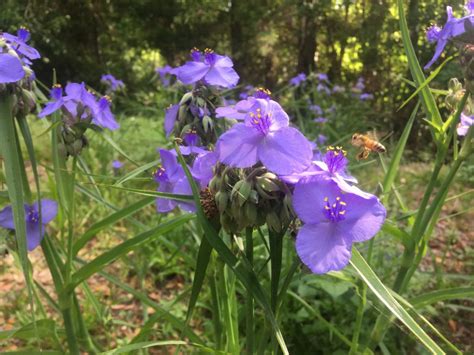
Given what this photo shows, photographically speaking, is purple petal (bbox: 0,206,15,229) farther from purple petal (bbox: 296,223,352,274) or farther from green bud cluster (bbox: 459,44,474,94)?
green bud cluster (bbox: 459,44,474,94)

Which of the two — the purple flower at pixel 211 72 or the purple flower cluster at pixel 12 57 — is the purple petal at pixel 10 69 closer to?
the purple flower cluster at pixel 12 57

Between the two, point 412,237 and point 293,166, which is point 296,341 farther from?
point 293,166

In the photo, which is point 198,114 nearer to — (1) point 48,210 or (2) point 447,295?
(1) point 48,210

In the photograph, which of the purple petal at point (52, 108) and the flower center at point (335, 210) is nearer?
the flower center at point (335, 210)

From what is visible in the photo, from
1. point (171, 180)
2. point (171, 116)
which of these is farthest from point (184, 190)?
point (171, 116)

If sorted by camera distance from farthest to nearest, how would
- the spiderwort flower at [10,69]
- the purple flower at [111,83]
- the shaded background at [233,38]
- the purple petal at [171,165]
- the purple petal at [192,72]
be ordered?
the shaded background at [233,38]
the purple flower at [111,83]
the purple petal at [192,72]
the purple petal at [171,165]
the spiderwort flower at [10,69]

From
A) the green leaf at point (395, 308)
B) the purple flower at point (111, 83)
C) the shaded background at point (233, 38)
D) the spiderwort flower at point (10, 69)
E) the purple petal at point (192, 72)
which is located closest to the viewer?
the green leaf at point (395, 308)

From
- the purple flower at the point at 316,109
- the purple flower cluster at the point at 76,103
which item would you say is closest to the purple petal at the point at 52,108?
the purple flower cluster at the point at 76,103
